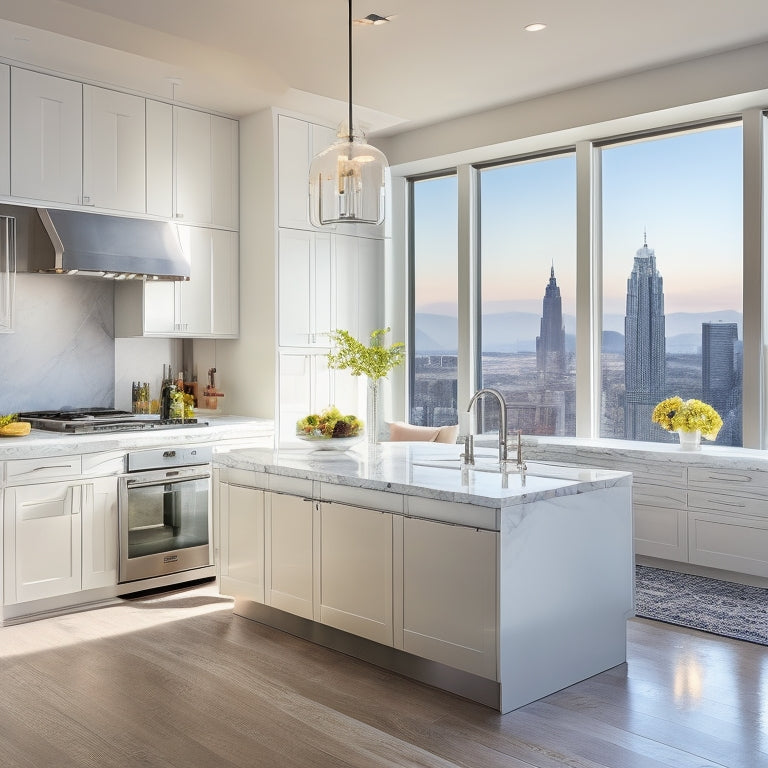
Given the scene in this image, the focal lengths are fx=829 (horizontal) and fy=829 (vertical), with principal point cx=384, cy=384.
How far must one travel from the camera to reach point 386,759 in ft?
8.84

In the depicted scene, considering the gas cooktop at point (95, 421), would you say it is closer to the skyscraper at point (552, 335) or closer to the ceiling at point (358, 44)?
the ceiling at point (358, 44)

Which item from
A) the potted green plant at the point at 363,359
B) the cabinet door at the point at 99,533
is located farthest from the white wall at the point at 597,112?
the cabinet door at the point at 99,533

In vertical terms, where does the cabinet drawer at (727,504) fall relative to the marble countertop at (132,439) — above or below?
below

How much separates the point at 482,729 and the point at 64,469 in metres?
2.65

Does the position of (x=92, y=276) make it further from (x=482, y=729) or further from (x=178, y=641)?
(x=482, y=729)

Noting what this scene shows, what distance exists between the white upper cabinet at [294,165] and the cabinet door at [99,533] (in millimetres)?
2211

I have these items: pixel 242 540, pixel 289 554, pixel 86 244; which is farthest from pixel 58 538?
pixel 86 244

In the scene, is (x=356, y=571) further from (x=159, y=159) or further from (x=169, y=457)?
(x=159, y=159)

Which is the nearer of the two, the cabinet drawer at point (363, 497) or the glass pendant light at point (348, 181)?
the cabinet drawer at point (363, 497)

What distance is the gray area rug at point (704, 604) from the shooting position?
13.1 feet

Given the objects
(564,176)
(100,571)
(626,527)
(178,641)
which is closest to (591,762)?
(626,527)

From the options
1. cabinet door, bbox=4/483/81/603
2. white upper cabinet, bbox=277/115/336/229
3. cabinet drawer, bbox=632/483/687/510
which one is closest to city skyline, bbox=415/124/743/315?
cabinet drawer, bbox=632/483/687/510

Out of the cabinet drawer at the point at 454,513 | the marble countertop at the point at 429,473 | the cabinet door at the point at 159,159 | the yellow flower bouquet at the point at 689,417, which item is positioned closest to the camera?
the cabinet drawer at the point at 454,513

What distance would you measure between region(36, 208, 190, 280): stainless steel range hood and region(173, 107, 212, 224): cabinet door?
207 millimetres
